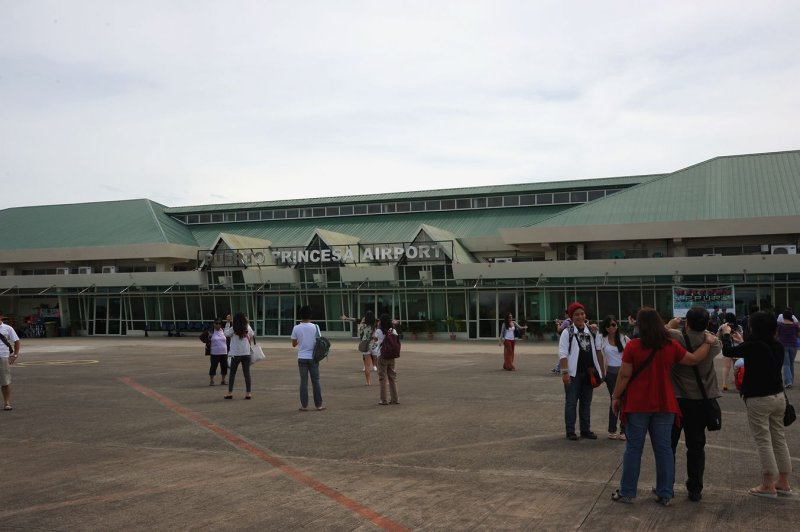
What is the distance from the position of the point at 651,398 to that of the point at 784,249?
34025mm

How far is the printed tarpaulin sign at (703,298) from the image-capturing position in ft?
113

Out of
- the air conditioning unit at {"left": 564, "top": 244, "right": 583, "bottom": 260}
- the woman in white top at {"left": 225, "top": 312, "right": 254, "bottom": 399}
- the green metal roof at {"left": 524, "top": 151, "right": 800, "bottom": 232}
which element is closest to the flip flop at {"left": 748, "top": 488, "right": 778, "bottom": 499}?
the woman in white top at {"left": 225, "top": 312, "right": 254, "bottom": 399}

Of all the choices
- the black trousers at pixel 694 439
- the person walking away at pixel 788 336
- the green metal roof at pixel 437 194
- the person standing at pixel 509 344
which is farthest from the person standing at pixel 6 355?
the green metal roof at pixel 437 194

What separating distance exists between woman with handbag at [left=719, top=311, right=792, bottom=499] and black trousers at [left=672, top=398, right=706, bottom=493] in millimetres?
558

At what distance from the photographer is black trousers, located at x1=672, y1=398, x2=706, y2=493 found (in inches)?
257

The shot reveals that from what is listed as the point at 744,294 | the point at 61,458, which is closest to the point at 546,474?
the point at 61,458

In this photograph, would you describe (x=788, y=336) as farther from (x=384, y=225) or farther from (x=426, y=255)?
(x=384, y=225)

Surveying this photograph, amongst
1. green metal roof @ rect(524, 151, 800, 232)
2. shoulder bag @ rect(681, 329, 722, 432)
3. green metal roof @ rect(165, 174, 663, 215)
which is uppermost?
green metal roof @ rect(165, 174, 663, 215)

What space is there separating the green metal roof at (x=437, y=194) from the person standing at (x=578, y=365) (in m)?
41.0

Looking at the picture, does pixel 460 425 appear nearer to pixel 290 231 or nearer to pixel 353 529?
pixel 353 529

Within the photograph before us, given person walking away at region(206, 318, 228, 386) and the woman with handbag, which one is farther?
person walking away at region(206, 318, 228, 386)

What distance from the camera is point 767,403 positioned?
22.2 ft

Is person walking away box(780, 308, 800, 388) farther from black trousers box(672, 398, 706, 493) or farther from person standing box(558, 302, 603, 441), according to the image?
black trousers box(672, 398, 706, 493)

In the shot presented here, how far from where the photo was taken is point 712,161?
143 ft
